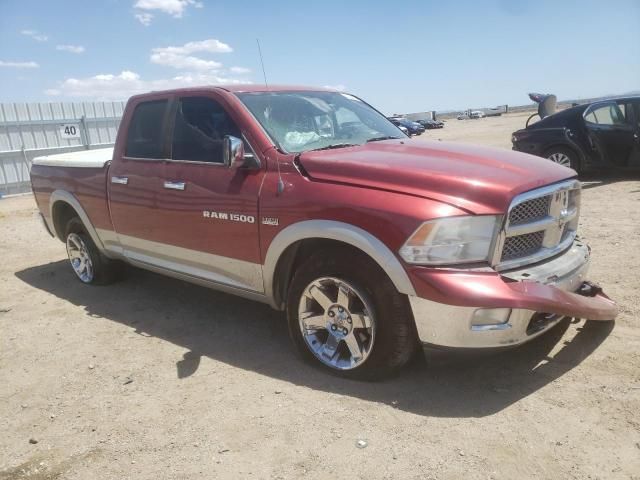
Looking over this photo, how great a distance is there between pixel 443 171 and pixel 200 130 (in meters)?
1.98

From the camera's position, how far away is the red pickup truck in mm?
2758

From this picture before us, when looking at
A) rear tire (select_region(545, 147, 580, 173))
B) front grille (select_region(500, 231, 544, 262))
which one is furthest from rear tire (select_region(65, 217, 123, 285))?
rear tire (select_region(545, 147, 580, 173))

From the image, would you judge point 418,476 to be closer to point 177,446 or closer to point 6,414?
point 177,446

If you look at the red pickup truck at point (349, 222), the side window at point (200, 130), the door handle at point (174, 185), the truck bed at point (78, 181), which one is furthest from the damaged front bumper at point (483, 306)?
the truck bed at point (78, 181)

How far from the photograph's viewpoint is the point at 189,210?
393cm

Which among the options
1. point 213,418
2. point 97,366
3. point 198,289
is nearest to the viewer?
point 213,418

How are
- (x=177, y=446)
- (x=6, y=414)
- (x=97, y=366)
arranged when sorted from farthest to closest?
1. (x=97, y=366)
2. (x=6, y=414)
3. (x=177, y=446)

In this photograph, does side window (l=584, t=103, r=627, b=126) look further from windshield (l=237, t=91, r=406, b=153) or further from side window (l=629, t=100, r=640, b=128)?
windshield (l=237, t=91, r=406, b=153)

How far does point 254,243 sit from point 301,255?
339 mm

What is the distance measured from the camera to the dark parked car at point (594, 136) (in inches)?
355

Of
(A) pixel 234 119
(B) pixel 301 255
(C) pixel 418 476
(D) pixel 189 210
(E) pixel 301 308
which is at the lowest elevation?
(C) pixel 418 476

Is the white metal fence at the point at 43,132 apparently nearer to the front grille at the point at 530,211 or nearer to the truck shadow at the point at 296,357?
the truck shadow at the point at 296,357

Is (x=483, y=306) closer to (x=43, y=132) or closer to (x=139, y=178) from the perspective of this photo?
(x=139, y=178)

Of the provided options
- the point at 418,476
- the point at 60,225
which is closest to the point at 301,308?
the point at 418,476
